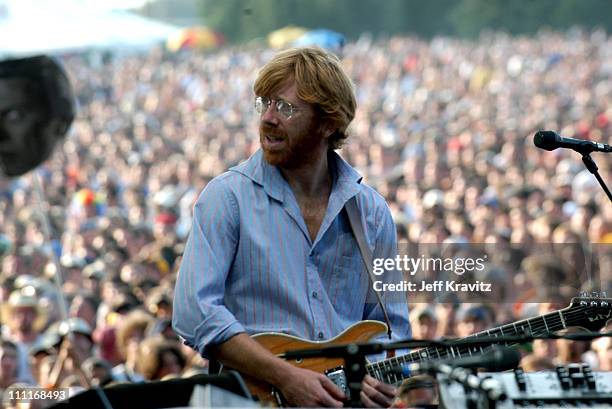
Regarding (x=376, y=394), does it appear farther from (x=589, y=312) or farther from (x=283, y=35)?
(x=283, y=35)

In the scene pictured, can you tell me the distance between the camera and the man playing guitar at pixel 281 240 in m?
4.08

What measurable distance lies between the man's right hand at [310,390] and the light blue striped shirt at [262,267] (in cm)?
24

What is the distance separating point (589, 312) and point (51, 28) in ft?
30.9

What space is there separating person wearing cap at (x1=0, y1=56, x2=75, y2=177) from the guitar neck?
5.23 meters

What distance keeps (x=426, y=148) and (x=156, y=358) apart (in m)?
9.93

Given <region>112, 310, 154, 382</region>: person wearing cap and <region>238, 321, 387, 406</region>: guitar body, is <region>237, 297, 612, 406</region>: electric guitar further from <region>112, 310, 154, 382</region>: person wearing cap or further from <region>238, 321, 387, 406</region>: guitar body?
<region>112, 310, 154, 382</region>: person wearing cap

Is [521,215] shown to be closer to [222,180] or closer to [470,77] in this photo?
[222,180]

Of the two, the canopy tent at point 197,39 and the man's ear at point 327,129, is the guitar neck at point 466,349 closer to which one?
the man's ear at point 327,129

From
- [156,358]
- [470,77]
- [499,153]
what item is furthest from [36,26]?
[470,77]

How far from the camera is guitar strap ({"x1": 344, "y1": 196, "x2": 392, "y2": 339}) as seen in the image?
4.31 meters

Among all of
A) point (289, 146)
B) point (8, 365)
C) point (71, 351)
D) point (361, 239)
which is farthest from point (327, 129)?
point (8, 365)

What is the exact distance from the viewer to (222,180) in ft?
13.9

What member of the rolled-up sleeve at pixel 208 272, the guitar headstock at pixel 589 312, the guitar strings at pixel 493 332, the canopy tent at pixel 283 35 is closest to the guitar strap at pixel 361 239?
the guitar strings at pixel 493 332

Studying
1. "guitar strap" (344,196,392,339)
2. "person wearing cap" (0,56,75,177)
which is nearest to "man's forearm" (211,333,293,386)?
"guitar strap" (344,196,392,339)
